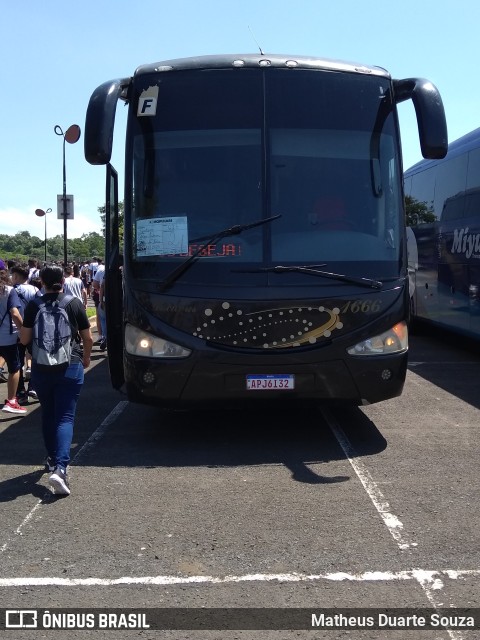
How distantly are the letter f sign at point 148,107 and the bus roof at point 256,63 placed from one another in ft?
0.98

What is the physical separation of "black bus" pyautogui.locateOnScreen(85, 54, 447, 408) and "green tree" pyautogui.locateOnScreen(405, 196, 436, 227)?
8152 millimetres

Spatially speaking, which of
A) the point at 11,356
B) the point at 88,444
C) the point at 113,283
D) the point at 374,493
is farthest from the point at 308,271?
the point at 11,356

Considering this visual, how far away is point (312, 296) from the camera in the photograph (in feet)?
21.1

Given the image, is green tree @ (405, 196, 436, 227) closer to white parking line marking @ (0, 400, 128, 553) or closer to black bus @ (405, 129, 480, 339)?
black bus @ (405, 129, 480, 339)

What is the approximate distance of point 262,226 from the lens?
21.7ft

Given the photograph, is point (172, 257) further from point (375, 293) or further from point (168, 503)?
point (168, 503)

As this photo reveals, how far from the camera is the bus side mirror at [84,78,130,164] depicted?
642 centimetres

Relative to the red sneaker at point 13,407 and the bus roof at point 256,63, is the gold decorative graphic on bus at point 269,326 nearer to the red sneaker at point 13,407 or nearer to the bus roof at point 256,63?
the bus roof at point 256,63

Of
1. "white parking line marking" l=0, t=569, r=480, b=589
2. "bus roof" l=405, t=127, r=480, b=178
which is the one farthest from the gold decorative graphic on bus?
Answer: "bus roof" l=405, t=127, r=480, b=178

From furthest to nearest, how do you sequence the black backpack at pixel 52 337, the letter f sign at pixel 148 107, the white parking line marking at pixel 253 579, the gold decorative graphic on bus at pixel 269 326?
the letter f sign at pixel 148 107 → the gold decorative graphic on bus at pixel 269 326 → the black backpack at pixel 52 337 → the white parking line marking at pixel 253 579

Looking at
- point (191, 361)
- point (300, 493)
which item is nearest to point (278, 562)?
point (300, 493)

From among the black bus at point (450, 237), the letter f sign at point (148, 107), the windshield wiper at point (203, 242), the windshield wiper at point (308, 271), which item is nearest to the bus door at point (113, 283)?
the letter f sign at point (148, 107)

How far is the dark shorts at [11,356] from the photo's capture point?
28.0 feet

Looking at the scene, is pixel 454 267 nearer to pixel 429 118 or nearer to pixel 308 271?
pixel 429 118
